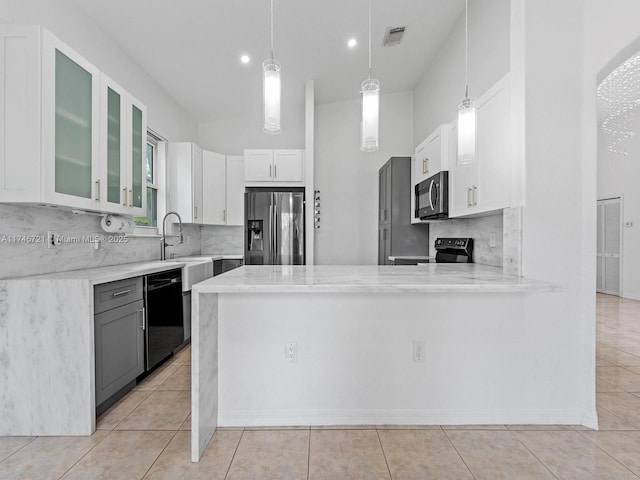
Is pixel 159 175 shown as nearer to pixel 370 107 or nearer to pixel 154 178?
pixel 154 178

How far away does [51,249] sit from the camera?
2.33 m

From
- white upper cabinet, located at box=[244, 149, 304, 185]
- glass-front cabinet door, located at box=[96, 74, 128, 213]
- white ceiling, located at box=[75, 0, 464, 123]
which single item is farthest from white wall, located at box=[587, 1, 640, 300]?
glass-front cabinet door, located at box=[96, 74, 128, 213]

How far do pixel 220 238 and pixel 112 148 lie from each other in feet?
8.69

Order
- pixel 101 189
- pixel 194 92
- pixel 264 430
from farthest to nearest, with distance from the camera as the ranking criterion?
pixel 194 92 → pixel 101 189 → pixel 264 430

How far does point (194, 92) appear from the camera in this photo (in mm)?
4215

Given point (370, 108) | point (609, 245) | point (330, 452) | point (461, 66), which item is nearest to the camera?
point (330, 452)

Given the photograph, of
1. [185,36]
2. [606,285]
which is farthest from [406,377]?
[606,285]

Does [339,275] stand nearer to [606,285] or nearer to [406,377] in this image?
[406,377]

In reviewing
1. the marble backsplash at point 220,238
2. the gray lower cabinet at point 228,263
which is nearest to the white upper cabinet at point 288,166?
the marble backsplash at point 220,238

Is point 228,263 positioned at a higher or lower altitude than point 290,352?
higher

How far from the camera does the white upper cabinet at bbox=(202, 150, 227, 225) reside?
4.56 metres

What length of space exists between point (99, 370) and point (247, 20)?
9.65 ft

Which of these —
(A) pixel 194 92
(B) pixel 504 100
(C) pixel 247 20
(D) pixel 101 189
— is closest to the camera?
(B) pixel 504 100

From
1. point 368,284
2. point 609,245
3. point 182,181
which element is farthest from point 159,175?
point 609,245
